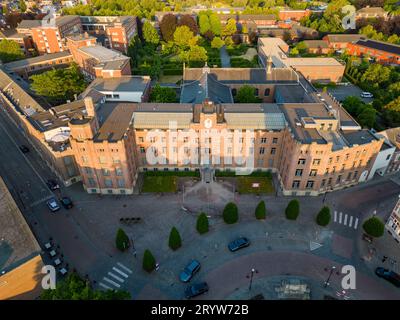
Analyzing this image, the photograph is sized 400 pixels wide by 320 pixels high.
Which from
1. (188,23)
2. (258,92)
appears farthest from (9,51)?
(258,92)

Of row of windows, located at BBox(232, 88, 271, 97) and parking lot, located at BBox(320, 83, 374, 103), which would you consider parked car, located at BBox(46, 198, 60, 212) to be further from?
parking lot, located at BBox(320, 83, 374, 103)

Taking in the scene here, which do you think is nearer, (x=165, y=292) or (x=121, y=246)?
(x=165, y=292)

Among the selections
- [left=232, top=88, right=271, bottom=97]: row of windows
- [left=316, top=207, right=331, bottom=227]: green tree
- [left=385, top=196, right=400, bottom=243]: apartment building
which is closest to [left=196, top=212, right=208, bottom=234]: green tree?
[left=316, top=207, right=331, bottom=227]: green tree

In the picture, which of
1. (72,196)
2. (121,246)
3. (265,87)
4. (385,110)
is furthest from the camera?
(265,87)

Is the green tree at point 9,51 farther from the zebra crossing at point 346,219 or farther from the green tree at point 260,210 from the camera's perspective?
the zebra crossing at point 346,219

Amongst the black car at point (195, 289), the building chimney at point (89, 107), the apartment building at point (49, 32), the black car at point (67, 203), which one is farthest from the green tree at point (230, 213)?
the apartment building at point (49, 32)

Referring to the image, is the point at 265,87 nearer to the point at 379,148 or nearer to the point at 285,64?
the point at 285,64

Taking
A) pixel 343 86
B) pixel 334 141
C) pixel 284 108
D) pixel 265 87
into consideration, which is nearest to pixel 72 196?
pixel 284 108

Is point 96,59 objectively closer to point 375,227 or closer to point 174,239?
point 174,239

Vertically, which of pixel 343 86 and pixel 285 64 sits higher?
pixel 285 64
